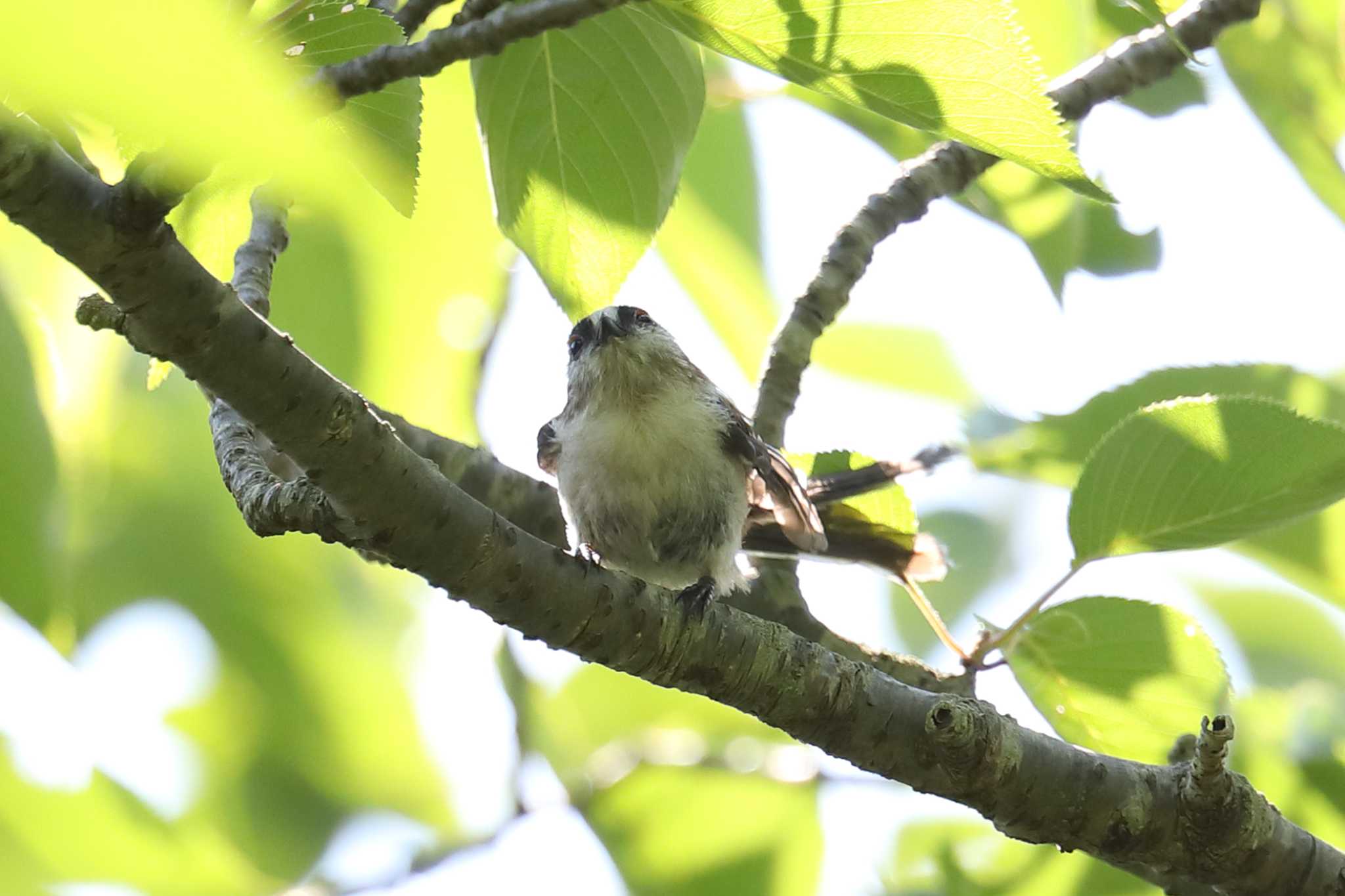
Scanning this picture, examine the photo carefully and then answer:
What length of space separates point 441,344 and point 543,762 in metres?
1.31

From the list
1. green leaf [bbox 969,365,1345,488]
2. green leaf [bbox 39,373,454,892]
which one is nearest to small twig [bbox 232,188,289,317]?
green leaf [bbox 39,373,454,892]

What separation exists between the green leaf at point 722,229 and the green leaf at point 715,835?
135 cm

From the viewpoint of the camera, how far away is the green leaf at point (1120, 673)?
3301mm

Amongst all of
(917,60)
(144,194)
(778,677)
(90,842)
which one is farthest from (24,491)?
(917,60)

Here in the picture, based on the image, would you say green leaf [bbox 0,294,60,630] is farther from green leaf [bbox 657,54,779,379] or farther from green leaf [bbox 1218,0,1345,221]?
green leaf [bbox 1218,0,1345,221]

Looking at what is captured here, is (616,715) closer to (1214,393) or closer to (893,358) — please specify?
(893,358)

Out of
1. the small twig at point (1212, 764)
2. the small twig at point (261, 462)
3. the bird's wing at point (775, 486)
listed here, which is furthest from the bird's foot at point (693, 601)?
the small twig at point (1212, 764)

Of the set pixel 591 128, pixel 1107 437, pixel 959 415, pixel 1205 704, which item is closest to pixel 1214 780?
pixel 1205 704

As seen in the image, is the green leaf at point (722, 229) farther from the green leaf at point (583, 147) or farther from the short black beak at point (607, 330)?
the short black beak at point (607, 330)

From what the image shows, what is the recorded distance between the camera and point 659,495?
4383 millimetres

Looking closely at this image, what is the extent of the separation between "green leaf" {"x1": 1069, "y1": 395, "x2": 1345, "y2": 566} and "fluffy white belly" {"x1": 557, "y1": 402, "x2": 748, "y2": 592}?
1.41m

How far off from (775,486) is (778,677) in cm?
147

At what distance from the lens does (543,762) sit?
379cm

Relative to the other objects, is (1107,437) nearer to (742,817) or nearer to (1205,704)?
(1205,704)
